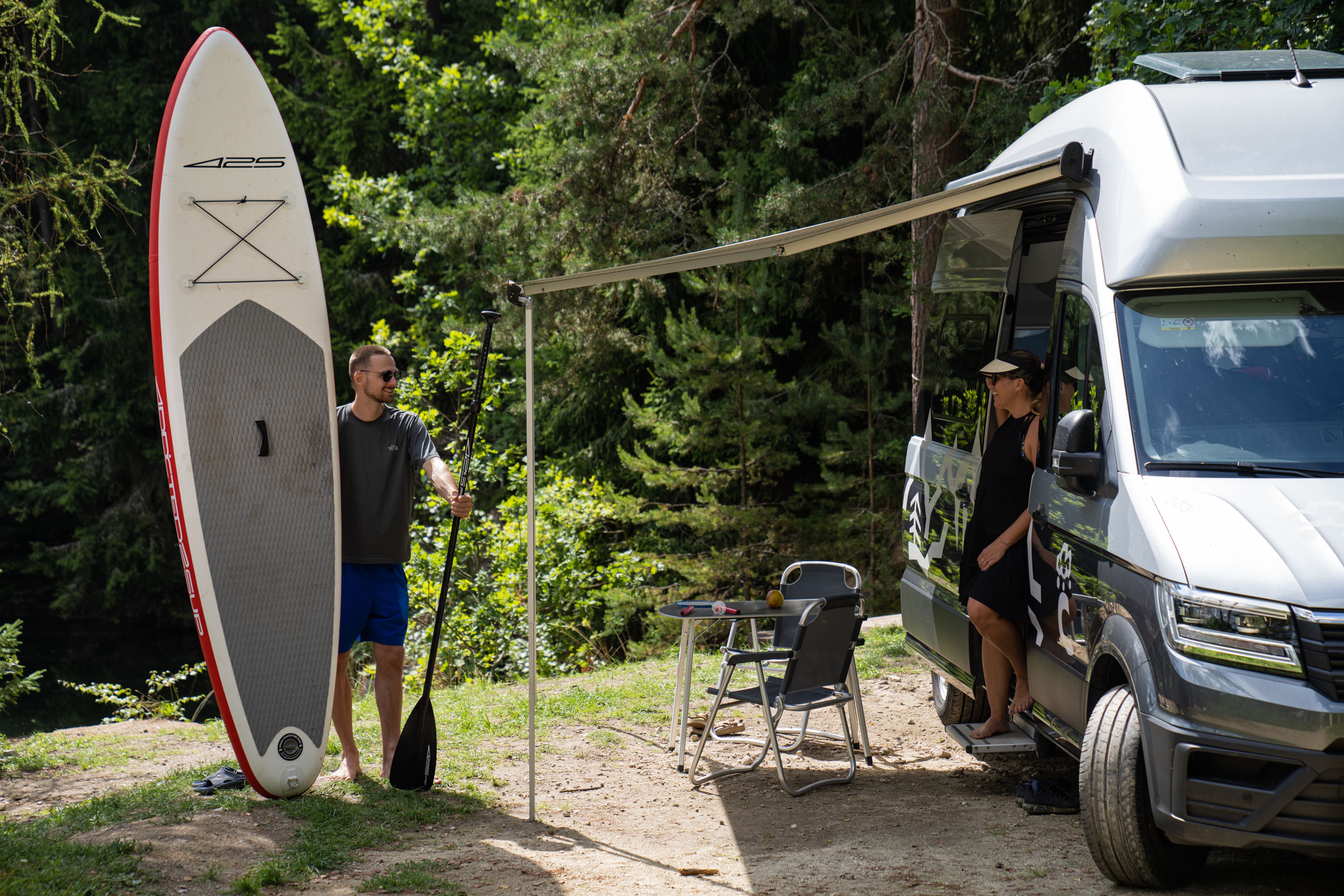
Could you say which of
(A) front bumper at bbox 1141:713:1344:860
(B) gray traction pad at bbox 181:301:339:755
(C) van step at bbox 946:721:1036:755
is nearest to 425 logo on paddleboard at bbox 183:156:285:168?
(B) gray traction pad at bbox 181:301:339:755

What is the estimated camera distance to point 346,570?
530cm

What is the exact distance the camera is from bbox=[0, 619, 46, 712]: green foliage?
22.8 ft

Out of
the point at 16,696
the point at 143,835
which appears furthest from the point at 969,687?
the point at 16,696

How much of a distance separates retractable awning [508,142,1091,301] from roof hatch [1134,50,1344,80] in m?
0.57

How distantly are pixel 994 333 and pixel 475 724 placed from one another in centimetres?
384

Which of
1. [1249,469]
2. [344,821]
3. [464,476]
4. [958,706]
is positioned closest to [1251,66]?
[1249,469]

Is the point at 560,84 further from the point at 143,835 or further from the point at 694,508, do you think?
the point at 143,835

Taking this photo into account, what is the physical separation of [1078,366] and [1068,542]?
2.27ft

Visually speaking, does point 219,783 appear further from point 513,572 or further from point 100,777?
point 513,572

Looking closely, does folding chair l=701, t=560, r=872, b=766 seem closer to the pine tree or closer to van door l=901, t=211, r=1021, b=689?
van door l=901, t=211, r=1021, b=689

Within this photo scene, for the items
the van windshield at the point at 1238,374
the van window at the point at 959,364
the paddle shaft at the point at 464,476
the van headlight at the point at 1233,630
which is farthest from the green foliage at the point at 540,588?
the van headlight at the point at 1233,630

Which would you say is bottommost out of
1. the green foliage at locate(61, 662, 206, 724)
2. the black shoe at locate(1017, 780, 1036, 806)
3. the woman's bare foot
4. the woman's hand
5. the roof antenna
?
the green foliage at locate(61, 662, 206, 724)

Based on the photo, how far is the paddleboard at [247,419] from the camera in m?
5.24

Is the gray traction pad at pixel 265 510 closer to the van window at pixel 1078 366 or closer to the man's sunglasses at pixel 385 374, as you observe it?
the man's sunglasses at pixel 385 374
